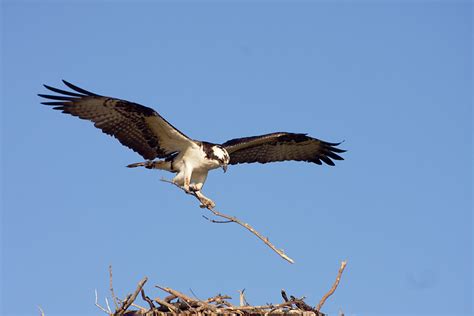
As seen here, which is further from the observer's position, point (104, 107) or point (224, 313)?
point (104, 107)

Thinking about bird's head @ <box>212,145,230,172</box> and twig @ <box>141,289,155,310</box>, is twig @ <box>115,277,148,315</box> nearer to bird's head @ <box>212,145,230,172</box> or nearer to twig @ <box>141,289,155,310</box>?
twig @ <box>141,289,155,310</box>

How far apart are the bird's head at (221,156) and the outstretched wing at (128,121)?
327mm

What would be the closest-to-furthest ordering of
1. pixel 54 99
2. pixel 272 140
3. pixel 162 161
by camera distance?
pixel 54 99 → pixel 162 161 → pixel 272 140

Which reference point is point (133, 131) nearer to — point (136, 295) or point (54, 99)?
point (54, 99)

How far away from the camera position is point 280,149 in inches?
476

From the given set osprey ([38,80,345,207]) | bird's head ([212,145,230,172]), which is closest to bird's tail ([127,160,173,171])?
osprey ([38,80,345,207])

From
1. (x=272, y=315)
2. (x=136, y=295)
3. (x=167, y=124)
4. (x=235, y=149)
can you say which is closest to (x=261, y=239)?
(x=272, y=315)

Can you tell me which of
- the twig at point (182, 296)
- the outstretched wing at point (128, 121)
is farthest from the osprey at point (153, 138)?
the twig at point (182, 296)

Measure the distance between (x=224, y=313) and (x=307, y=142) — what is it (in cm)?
454

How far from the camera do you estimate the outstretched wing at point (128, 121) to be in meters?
10.2

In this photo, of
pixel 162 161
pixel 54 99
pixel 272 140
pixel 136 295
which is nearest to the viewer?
pixel 136 295

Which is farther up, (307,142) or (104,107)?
(307,142)

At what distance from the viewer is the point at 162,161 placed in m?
10.8

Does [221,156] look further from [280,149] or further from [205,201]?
[280,149]
